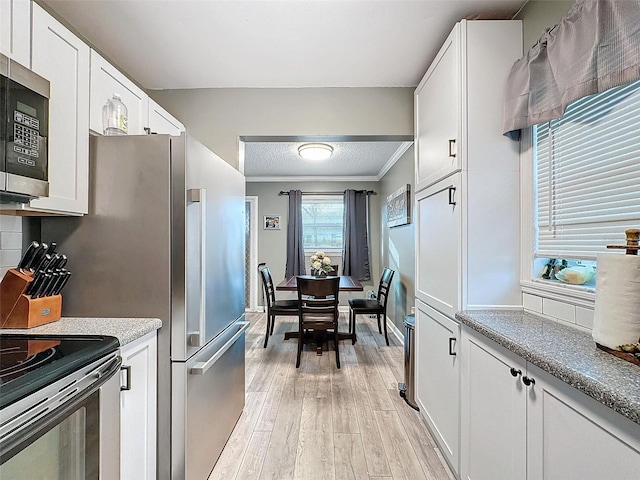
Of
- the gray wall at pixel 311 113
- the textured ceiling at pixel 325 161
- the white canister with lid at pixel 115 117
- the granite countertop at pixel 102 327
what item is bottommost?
the granite countertop at pixel 102 327

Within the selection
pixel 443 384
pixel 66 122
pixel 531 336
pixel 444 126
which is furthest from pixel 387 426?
pixel 66 122

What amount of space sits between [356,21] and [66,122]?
4.89 ft

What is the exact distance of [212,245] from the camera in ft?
5.64

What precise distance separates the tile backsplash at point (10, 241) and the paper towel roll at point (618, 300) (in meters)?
2.31

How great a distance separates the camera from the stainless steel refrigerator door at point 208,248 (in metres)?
1.47

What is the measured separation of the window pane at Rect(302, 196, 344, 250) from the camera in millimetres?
6035

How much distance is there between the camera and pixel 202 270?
159cm

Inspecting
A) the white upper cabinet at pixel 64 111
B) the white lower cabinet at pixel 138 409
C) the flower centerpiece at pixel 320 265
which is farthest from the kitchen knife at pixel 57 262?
the flower centerpiece at pixel 320 265

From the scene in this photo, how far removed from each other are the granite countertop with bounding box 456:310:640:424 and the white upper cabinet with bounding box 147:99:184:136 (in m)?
2.10

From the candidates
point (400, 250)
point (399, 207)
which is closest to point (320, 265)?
point (400, 250)

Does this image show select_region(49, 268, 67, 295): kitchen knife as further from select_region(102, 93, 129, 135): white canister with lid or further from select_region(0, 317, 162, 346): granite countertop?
select_region(102, 93, 129, 135): white canister with lid

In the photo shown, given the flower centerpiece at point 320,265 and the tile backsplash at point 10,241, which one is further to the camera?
the flower centerpiece at point 320,265

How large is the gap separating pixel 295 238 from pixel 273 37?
4.13 metres

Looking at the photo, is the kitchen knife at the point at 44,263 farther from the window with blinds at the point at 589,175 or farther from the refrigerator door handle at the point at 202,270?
the window with blinds at the point at 589,175
